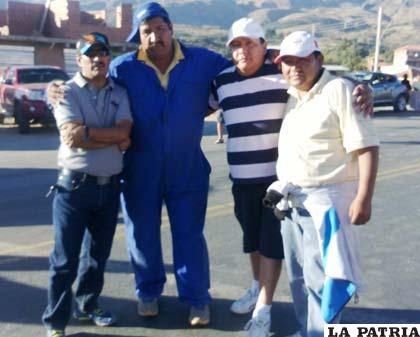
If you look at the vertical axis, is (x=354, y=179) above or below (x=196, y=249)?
above

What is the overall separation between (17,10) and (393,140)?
1922cm

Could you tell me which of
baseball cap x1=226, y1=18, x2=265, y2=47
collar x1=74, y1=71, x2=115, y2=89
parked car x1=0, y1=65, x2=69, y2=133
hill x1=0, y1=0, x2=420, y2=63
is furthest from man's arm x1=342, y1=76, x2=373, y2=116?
hill x1=0, y1=0, x2=420, y2=63

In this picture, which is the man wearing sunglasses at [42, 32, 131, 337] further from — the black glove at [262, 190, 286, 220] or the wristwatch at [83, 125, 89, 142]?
the black glove at [262, 190, 286, 220]

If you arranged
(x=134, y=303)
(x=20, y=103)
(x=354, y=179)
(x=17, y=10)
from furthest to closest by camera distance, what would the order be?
(x=17, y=10), (x=20, y=103), (x=134, y=303), (x=354, y=179)

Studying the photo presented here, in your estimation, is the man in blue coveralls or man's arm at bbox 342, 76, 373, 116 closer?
man's arm at bbox 342, 76, 373, 116

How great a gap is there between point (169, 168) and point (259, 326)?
120cm

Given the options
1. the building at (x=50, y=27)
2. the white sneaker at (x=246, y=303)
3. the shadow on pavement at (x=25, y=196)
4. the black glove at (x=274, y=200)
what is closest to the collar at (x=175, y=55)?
the black glove at (x=274, y=200)

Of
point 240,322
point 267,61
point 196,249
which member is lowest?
point 240,322

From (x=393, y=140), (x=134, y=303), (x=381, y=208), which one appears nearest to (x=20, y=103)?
(x=393, y=140)

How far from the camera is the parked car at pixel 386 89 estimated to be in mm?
26359

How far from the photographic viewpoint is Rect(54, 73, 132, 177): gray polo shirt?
4.02 metres

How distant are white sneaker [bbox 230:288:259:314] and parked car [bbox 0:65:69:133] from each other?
12850 mm

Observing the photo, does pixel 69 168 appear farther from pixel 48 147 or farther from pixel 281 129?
pixel 48 147

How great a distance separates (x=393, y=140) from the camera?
16047 millimetres
